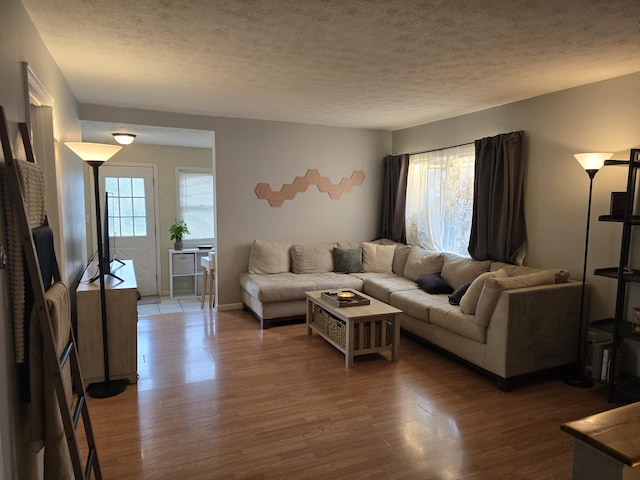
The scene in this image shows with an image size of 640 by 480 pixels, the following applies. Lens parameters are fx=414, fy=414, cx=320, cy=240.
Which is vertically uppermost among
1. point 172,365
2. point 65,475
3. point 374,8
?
point 374,8

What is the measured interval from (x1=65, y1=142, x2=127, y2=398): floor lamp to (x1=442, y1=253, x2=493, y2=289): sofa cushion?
11.1 feet

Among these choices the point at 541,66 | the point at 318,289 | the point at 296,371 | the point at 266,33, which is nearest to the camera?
the point at 266,33

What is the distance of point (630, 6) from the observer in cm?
210

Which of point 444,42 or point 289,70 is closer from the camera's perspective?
point 444,42

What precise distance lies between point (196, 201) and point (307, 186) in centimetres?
277

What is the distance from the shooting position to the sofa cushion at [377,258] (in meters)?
5.66

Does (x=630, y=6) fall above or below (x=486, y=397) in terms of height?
above

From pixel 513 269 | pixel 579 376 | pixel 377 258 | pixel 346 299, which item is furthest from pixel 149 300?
pixel 579 376

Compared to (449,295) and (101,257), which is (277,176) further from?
(101,257)

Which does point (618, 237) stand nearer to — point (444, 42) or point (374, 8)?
point (444, 42)

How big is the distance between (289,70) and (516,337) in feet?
9.02

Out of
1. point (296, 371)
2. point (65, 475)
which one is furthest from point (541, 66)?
point (65, 475)

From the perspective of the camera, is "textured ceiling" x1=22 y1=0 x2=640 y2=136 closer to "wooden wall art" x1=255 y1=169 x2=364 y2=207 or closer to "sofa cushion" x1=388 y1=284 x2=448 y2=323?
"wooden wall art" x1=255 y1=169 x2=364 y2=207

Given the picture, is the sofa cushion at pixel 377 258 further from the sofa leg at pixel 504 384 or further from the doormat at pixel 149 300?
the doormat at pixel 149 300
